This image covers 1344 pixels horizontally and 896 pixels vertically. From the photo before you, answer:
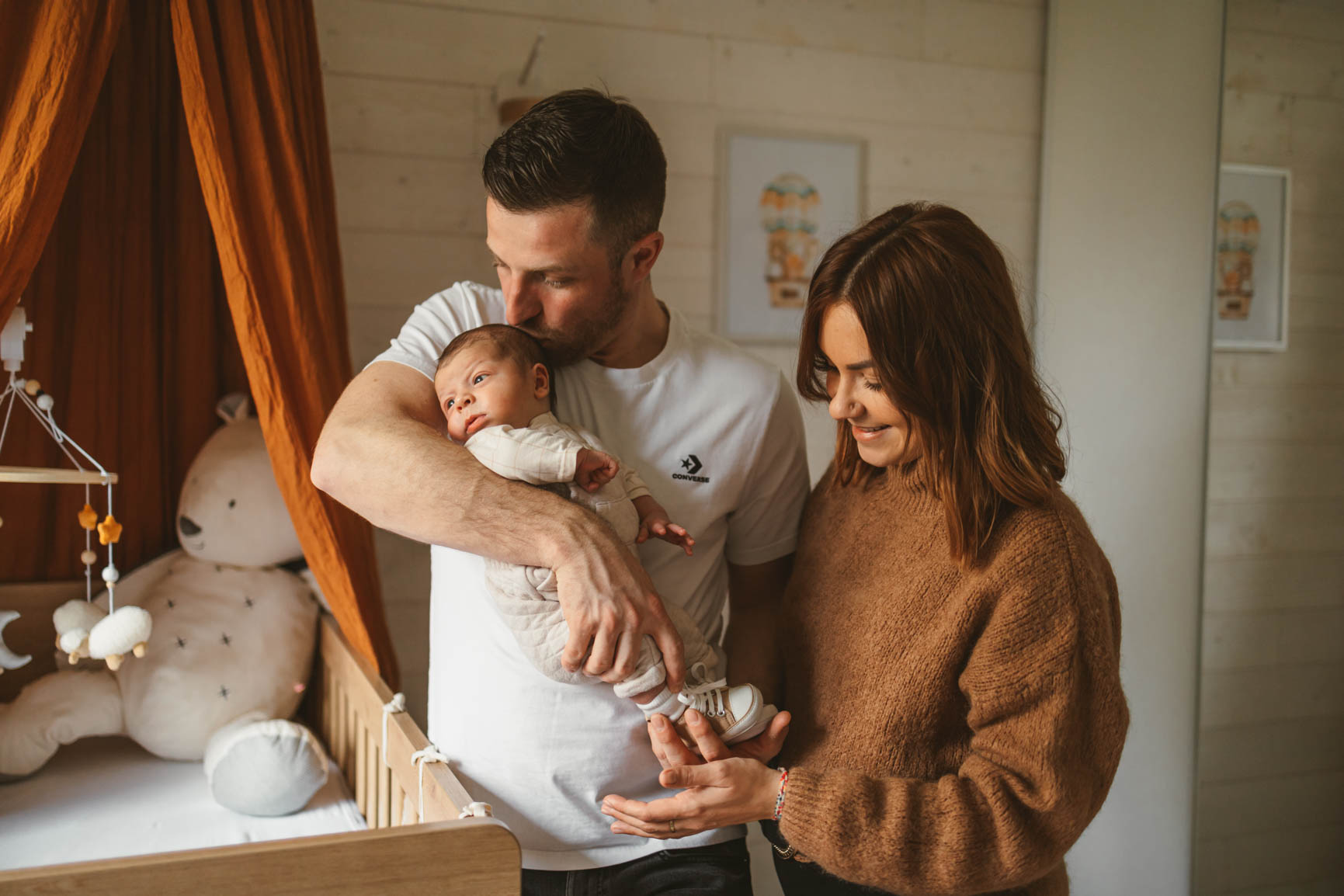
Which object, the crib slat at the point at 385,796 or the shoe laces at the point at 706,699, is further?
the crib slat at the point at 385,796

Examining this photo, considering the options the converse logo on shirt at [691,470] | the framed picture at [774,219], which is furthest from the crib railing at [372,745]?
the framed picture at [774,219]

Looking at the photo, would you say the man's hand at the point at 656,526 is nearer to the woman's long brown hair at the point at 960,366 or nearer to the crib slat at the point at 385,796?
the woman's long brown hair at the point at 960,366

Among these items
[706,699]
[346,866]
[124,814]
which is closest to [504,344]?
[706,699]

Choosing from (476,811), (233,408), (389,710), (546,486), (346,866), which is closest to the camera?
(346,866)

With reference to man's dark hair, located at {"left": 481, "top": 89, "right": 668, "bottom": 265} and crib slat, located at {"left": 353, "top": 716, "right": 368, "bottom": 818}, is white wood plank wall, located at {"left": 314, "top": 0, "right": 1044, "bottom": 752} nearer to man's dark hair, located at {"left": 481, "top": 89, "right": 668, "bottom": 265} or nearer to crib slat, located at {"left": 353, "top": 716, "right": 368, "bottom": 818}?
crib slat, located at {"left": 353, "top": 716, "right": 368, "bottom": 818}

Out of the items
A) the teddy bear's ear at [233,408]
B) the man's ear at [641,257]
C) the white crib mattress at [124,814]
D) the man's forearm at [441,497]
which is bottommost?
the white crib mattress at [124,814]

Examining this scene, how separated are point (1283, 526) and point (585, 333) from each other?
1803 mm

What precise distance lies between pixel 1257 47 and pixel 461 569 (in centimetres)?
208

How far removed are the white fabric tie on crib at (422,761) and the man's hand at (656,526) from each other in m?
0.38

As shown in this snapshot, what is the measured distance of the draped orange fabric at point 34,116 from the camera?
1226mm

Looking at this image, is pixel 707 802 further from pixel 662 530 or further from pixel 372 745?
pixel 372 745

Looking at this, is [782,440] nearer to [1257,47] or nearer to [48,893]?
[48,893]

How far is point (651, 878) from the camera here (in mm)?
1260

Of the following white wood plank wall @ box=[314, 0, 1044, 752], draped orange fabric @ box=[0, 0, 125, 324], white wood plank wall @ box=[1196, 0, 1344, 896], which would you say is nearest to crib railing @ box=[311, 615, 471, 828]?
white wood plank wall @ box=[314, 0, 1044, 752]
